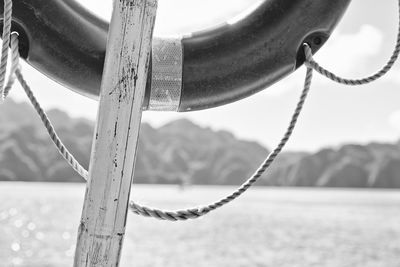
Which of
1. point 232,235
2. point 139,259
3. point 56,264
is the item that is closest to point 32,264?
point 56,264

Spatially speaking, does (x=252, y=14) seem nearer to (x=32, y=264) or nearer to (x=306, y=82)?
(x=306, y=82)

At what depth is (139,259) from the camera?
827 inches

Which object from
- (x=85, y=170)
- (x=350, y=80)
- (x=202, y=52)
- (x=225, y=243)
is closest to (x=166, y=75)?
(x=202, y=52)

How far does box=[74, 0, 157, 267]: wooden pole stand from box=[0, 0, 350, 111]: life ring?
243mm

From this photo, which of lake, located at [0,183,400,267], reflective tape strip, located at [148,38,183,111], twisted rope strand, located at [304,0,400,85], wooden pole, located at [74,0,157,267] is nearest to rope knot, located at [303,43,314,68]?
twisted rope strand, located at [304,0,400,85]

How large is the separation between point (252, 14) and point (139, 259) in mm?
19972

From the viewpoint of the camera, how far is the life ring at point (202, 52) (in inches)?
64.2

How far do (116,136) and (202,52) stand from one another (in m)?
0.46

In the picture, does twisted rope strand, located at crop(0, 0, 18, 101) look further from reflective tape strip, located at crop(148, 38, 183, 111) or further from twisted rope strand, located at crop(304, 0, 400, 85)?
twisted rope strand, located at crop(304, 0, 400, 85)

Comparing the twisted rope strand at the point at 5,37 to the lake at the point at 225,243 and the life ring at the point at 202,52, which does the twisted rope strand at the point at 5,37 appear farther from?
the lake at the point at 225,243

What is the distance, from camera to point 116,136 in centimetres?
136

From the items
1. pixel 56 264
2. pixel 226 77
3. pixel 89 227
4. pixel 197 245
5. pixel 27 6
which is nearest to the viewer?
pixel 89 227

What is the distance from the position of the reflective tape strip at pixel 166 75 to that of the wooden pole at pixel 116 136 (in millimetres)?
240

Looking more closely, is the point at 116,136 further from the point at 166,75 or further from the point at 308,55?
the point at 308,55
